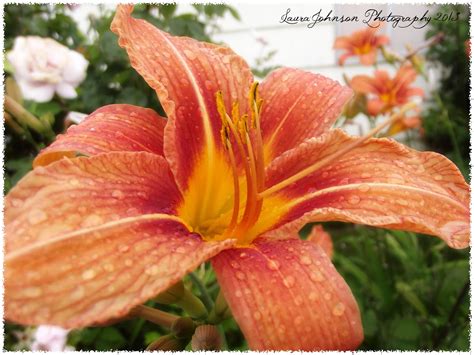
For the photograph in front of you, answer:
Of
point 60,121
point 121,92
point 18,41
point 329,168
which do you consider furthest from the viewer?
point 60,121

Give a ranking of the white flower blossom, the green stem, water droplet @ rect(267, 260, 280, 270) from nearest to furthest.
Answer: water droplet @ rect(267, 260, 280, 270), the green stem, the white flower blossom

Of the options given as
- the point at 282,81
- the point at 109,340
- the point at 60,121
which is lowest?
the point at 109,340

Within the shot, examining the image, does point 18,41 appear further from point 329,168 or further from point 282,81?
point 329,168

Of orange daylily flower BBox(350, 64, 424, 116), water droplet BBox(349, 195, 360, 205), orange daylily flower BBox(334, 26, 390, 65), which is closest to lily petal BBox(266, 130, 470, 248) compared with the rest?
water droplet BBox(349, 195, 360, 205)

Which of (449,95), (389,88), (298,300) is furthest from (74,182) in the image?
(449,95)

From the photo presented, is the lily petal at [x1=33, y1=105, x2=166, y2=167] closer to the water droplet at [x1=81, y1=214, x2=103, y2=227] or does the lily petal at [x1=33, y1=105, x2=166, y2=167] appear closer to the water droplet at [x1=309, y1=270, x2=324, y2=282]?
the water droplet at [x1=81, y1=214, x2=103, y2=227]

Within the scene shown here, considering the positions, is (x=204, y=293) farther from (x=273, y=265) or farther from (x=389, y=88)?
(x=389, y=88)

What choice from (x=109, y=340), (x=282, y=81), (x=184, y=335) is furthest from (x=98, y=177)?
(x=109, y=340)
